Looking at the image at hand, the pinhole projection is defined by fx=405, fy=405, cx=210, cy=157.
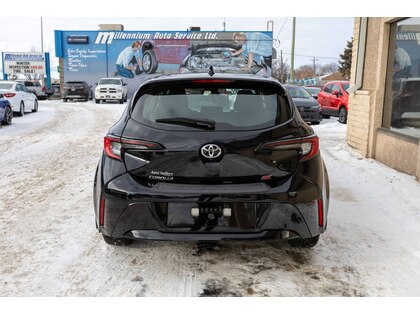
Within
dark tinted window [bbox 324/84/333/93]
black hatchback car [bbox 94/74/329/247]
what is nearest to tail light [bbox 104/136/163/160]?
black hatchback car [bbox 94/74/329/247]

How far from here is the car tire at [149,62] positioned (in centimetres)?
3516

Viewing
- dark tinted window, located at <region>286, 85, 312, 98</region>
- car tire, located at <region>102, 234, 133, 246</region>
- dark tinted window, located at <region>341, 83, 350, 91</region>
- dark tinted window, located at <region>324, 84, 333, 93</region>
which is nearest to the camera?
car tire, located at <region>102, 234, 133, 246</region>

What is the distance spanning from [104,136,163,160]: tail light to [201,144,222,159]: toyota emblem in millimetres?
321

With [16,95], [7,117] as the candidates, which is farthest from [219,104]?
[16,95]

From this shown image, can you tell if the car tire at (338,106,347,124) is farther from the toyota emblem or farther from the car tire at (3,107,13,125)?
the toyota emblem

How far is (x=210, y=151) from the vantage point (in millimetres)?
2969

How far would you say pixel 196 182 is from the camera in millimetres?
2988

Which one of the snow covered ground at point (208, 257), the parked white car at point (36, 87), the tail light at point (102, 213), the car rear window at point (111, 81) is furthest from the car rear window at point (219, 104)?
the parked white car at point (36, 87)

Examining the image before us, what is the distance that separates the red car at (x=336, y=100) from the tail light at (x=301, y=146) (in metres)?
13.0

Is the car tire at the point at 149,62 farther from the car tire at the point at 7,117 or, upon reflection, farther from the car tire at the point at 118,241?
the car tire at the point at 118,241

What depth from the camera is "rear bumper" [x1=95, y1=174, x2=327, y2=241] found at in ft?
9.68

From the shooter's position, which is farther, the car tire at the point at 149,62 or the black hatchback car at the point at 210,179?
the car tire at the point at 149,62
